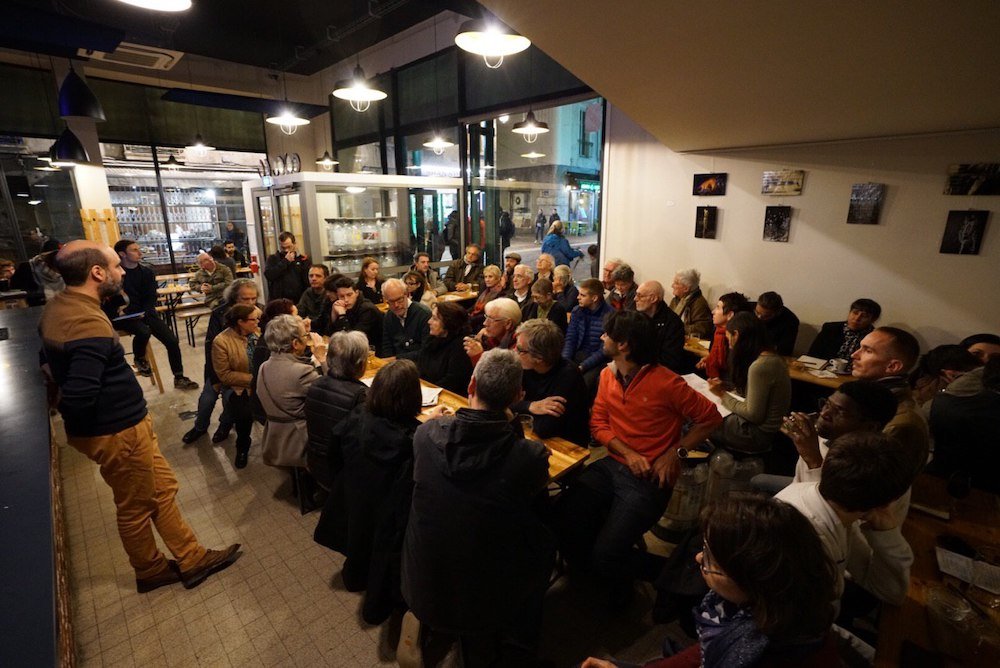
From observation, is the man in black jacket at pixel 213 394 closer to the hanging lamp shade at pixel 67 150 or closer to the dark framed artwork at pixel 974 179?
the hanging lamp shade at pixel 67 150

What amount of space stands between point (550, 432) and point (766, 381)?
1.30 m

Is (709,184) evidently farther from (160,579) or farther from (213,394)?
(160,579)

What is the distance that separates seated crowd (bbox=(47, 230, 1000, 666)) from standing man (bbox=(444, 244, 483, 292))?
3.38 meters

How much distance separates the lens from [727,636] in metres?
1.19

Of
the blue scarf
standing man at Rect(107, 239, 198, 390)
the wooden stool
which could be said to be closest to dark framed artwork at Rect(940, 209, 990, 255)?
the blue scarf

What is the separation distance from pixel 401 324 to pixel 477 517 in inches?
108

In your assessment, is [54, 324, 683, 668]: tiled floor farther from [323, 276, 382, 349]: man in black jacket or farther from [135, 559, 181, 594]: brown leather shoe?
[323, 276, 382, 349]: man in black jacket

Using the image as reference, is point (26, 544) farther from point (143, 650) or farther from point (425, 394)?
point (425, 394)

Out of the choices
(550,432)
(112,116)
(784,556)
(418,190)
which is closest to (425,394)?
(550,432)

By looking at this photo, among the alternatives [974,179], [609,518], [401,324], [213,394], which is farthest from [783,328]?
[213,394]

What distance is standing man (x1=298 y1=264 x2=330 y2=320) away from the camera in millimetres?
5098

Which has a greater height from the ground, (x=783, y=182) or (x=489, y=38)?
(x=489, y=38)

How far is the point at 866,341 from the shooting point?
242 centimetres

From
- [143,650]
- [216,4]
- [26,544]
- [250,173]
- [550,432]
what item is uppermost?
[216,4]
